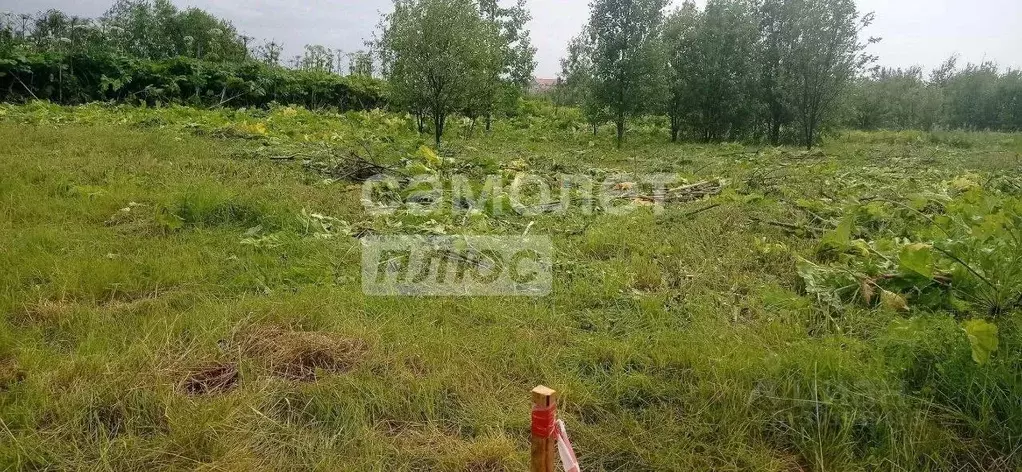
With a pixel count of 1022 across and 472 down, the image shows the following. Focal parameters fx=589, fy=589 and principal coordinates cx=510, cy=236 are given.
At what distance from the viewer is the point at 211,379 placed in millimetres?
2480

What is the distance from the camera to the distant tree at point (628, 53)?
1426cm

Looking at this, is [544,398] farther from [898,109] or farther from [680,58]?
[898,109]

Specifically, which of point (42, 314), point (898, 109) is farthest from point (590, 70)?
point (898, 109)

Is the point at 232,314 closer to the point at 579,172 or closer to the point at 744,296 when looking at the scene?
the point at 744,296

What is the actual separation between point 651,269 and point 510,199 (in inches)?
82.8

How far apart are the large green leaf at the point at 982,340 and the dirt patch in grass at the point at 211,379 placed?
2.83m

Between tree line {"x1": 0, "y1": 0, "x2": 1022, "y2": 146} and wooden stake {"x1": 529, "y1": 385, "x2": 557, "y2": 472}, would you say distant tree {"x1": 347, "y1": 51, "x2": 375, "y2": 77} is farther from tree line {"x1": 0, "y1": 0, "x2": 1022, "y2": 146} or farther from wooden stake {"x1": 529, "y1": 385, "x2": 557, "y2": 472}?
wooden stake {"x1": 529, "y1": 385, "x2": 557, "y2": 472}

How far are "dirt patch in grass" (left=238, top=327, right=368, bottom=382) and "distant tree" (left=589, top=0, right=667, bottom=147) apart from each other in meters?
12.6

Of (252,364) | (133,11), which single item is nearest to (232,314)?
(252,364)

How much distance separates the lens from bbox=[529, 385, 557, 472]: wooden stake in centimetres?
149

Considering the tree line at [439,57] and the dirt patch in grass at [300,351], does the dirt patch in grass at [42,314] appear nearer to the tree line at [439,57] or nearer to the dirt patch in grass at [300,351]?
the dirt patch in grass at [300,351]

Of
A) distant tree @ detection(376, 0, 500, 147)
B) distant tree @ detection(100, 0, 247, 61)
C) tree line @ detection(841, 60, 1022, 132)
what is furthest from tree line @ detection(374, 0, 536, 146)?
tree line @ detection(841, 60, 1022, 132)

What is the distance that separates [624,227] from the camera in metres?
5.00

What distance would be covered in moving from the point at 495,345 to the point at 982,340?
6.27 ft
